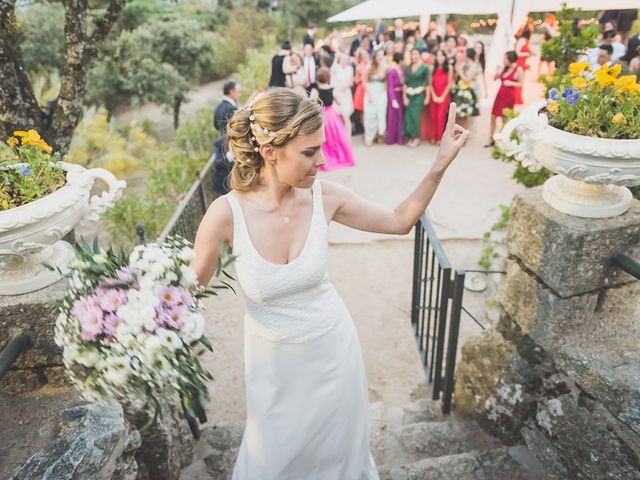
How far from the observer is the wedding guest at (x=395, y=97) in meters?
8.95

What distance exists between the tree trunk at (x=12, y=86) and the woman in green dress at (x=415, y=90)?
667 centimetres

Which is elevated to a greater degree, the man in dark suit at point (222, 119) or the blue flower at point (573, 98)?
the blue flower at point (573, 98)

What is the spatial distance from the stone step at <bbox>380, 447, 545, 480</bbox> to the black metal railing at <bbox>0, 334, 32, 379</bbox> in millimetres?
1963

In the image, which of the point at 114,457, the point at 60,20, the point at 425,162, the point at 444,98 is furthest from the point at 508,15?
the point at 60,20

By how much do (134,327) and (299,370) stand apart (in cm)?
105

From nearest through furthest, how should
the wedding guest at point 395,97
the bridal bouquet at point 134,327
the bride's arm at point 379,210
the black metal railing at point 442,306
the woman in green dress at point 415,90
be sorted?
1. the bridal bouquet at point 134,327
2. the bride's arm at point 379,210
3. the black metal railing at point 442,306
4. the woman in green dress at point 415,90
5. the wedding guest at point 395,97

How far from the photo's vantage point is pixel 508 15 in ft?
34.2

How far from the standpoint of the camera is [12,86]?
11.7 ft

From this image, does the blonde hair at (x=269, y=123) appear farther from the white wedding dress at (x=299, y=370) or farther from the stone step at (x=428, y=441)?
the stone step at (x=428, y=441)

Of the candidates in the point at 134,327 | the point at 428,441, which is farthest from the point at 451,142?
the point at 428,441

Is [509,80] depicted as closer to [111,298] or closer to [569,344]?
[569,344]

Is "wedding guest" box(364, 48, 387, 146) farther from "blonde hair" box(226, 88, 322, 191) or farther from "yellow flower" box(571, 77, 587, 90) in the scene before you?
"blonde hair" box(226, 88, 322, 191)

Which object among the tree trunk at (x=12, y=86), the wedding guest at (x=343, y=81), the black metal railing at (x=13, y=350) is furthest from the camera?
the wedding guest at (x=343, y=81)

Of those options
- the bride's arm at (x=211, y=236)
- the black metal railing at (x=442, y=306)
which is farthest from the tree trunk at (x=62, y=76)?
the black metal railing at (x=442, y=306)
